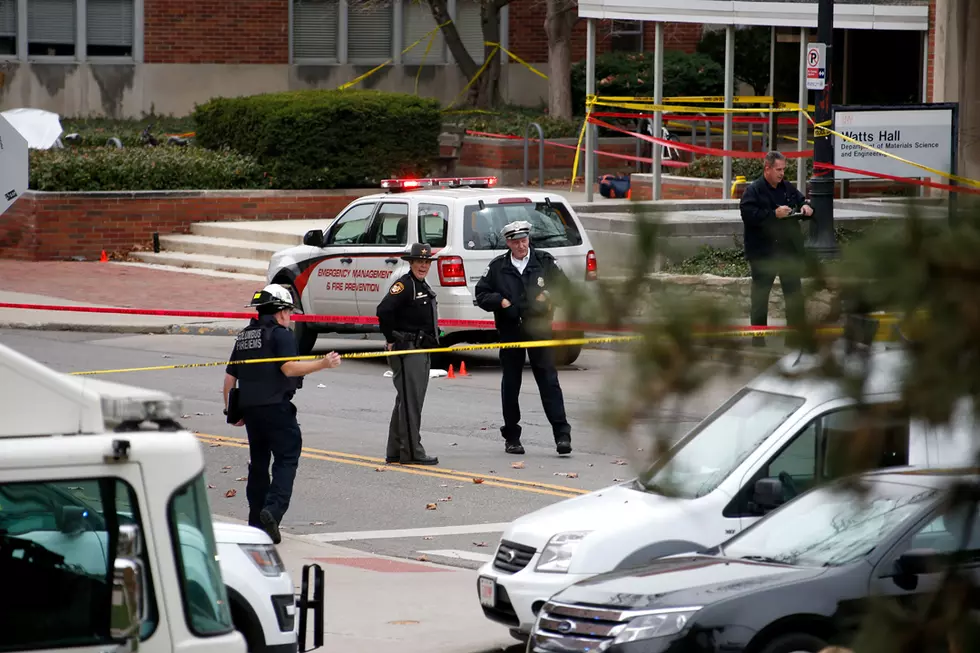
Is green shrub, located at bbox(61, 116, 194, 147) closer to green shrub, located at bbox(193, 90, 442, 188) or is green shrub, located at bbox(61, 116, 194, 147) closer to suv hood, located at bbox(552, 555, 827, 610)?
green shrub, located at bbox(193, 90, 442, 188)

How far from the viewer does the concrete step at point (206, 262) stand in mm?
24219

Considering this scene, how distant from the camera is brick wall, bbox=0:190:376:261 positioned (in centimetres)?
2541

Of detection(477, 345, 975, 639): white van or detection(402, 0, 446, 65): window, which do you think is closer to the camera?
detection(477, 345, 975, 639): white van

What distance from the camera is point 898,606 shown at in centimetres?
257

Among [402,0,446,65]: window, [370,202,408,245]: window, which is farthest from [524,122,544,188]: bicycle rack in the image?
[370,202,408,245]: window

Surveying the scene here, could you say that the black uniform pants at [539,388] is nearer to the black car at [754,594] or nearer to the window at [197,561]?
the black car at [754,594]

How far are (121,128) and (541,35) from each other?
Answer: 9919mm

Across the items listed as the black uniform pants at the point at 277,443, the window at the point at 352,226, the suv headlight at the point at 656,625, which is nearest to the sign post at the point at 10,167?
the black uniform pants at the point at 277,443

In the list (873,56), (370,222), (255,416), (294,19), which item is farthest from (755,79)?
(255,416)

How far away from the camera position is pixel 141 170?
26.5 meters

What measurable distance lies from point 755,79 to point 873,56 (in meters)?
3.34

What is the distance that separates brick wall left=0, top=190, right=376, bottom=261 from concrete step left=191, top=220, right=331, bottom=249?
297 mm

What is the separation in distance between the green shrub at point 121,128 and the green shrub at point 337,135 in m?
2.98

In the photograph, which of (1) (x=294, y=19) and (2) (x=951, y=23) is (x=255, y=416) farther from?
(1) (x=294, y=19)
